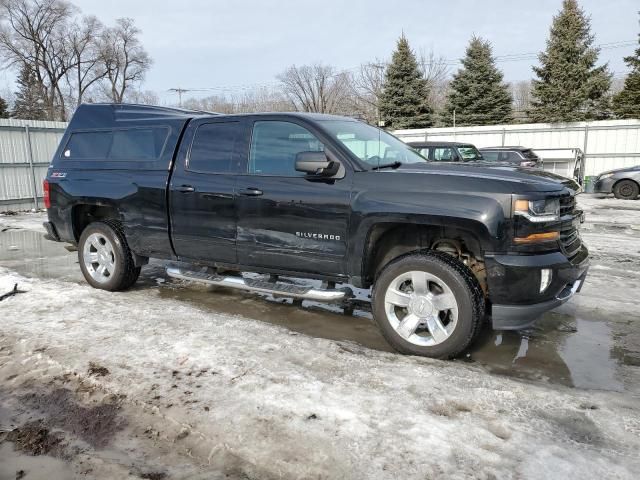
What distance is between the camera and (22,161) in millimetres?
14945

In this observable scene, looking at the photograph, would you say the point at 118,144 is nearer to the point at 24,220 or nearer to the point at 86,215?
the point at 86,215

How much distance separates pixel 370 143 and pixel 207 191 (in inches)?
63.4

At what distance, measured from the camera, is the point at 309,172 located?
4090mm

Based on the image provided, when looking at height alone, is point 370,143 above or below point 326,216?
above

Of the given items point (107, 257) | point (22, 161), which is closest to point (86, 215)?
point (107, 257)

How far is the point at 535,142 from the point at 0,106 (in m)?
48.9

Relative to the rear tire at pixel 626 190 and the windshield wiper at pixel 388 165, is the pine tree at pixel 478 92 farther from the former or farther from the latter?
the windshield wiper at pixel 388 165

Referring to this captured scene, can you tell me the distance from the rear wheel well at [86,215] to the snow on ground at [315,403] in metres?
1.39

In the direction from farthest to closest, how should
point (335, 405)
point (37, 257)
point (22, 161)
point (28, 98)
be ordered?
1. point (28, 98)
2. point (22, 161)
3. point (37, 257)
4. point (335, 405)

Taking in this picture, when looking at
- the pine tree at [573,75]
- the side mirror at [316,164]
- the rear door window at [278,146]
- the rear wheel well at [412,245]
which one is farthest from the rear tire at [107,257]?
the pine tree at [573,75]

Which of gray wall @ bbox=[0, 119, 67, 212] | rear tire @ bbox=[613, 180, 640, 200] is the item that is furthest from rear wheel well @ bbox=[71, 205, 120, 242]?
rear tire @ bbox=[613, 180, 640, 200]

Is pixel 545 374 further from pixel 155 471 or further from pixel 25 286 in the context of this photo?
pixel 25 286

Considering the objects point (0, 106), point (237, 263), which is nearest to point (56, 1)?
point (0, 106)

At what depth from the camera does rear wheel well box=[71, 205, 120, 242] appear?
232 inches
